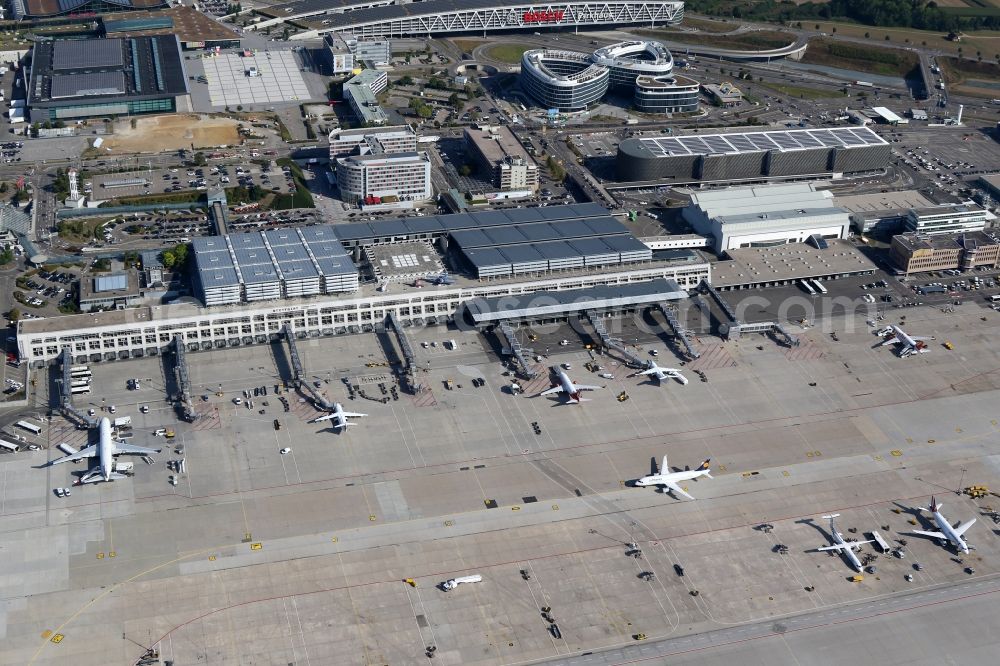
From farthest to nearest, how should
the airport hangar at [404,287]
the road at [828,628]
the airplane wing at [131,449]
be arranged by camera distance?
1. the airport hangar at [404,287]
2. the airplane wing at [131,449]
3. the road at [828,628]

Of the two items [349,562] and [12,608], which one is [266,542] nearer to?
[349,562]

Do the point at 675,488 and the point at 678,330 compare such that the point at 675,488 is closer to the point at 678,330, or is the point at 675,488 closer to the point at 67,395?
the point at 678,330

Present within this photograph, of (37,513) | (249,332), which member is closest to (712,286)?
(249,332)

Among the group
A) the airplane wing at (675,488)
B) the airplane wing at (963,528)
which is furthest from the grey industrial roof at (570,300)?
the airplane wing at (963,528)

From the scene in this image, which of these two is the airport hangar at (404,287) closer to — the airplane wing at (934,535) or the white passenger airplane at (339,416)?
the white passenger airplane at (339,416)

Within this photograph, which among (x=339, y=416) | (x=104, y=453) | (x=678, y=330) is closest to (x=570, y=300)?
(x=678, y=330)
